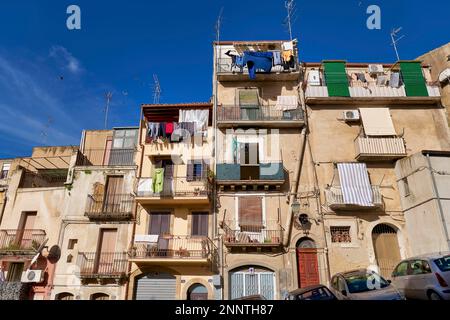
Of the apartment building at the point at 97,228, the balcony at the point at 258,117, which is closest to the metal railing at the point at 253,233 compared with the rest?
the apartment building at the point at 97,228

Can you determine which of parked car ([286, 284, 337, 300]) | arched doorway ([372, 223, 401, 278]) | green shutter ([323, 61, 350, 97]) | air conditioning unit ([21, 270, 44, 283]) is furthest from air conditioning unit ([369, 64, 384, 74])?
air conditioning unit ([21, 270, 44, 283])

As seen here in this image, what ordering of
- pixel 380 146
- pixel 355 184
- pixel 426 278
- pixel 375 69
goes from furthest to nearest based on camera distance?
1. pixel 375 69
2. pixel 380 146
3. pixel 355 184
4. pixel 426 278

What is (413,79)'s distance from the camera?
798 inches

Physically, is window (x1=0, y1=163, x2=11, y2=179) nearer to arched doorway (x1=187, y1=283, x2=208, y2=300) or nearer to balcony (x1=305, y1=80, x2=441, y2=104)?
arched doorway (x1=187, y1=283, x2=208, y2=300)

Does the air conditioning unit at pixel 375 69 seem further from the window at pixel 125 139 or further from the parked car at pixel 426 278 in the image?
the window at pixel 125 139

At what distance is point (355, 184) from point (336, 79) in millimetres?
7427

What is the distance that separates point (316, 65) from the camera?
21.2 metres

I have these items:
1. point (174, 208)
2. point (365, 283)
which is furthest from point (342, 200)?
point (174, 208)

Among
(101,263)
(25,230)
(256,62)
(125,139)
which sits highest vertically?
(256,62)

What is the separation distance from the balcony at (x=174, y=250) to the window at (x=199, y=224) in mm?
469

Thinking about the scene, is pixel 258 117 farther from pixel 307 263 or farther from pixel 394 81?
pixel 394 81

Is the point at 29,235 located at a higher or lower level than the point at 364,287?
higher

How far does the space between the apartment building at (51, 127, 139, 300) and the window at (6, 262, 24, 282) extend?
9.07 feet
